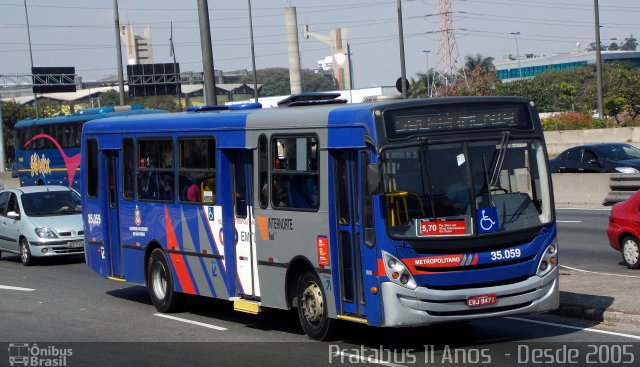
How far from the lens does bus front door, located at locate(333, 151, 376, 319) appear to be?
10406mm

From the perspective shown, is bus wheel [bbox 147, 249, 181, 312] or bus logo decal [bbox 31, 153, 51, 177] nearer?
bus wheel [bbox 147, 249, 181, 312]

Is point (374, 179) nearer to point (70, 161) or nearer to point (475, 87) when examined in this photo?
point (70, 161)

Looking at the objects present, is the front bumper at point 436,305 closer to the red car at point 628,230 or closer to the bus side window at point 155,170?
the bus side window at point 155,170

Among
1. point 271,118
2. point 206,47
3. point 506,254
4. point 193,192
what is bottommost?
point 506,254

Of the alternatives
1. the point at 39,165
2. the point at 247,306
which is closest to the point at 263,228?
the point at 247,306

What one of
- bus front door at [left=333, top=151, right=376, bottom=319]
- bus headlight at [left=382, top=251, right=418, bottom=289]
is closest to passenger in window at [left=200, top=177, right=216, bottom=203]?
bus front door at [left=333, top=151, right=376, bottom=319]

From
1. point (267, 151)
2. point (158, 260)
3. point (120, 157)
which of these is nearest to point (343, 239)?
point (267, 151)

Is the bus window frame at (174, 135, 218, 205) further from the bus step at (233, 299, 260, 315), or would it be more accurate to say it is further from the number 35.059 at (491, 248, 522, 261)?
the number 35.059 at (491, 248, 522, 261)

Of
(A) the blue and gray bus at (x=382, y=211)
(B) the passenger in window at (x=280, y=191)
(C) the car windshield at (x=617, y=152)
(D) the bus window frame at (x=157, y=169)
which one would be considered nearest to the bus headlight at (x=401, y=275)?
(A) the blue and gray bus at (x=382, y=211)

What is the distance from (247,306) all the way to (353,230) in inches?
96.5

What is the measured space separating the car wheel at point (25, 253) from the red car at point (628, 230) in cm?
1212

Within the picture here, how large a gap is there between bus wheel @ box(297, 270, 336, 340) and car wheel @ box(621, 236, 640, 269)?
672 centimetres

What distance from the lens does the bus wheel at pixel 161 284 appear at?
1432 cm

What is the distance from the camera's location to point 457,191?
33.8 feet
